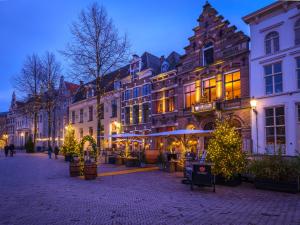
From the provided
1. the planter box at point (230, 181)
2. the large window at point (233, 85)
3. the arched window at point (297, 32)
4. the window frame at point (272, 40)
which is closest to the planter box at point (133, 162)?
the large window at point (233, 85)

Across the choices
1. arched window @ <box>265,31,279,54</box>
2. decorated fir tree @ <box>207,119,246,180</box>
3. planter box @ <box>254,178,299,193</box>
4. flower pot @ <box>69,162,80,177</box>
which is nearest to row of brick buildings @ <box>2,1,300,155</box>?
arched window @ <box>265,31,279,54</box>

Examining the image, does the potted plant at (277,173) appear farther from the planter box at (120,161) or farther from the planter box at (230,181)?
the planter box at (120,161)

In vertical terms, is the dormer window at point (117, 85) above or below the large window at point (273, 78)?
above

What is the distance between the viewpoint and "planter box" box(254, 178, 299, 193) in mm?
9820

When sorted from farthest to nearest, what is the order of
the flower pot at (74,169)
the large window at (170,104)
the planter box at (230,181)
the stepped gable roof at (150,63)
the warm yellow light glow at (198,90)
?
the stepped gable roof at (150,63) < the large window at (170,104) < the warm yellow light glow at (198,90) < the flower pot at (74,169) < the planter box at (230,181)

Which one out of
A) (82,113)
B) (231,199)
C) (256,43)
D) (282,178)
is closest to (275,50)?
(256,43)

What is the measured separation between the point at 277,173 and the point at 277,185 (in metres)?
0.48

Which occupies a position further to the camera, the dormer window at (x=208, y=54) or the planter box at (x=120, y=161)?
the dormer window at (x=208, y=54)

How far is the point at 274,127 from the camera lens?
64.7 ft

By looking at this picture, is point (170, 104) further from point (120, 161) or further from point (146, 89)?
point (120, 161)

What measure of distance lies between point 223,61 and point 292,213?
1764 centimetres

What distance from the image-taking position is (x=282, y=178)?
10.2 meters

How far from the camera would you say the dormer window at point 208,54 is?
24609 mm

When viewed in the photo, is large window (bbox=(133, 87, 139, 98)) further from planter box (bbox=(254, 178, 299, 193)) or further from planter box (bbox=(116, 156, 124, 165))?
planter box (bbox=(254, 178, 299, 193))
